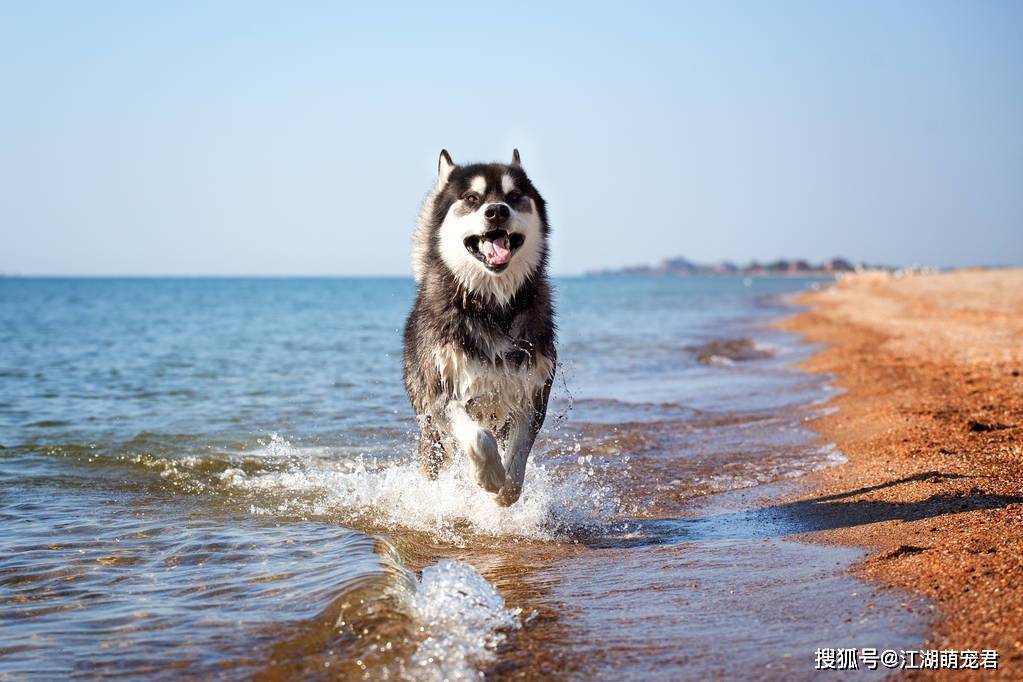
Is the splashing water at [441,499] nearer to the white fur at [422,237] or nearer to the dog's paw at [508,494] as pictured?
the dog's paw at [508,494]

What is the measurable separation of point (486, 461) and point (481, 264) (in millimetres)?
1148

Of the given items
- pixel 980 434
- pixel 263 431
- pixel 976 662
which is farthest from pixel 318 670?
pixel 263 431

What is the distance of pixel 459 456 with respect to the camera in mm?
6344

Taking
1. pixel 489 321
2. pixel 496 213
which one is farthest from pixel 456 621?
pixel 496 213

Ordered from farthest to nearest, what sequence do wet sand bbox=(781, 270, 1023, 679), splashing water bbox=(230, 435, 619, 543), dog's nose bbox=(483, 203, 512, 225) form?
splashing water bbox=(230, 435, 619, 543)
dog's nose bbox=(483, 203, 512, 225)
wet sand bbox=(781, 270, 1023, 679)

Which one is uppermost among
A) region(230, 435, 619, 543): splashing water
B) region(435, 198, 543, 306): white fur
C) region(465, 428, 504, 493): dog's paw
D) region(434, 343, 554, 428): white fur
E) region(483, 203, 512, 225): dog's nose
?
region(483, 203, 512, 225): dog's nose

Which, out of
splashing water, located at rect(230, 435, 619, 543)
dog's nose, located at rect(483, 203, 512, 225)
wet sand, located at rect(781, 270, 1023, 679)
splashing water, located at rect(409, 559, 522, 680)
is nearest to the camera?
splashing water, located at rect(409, 559, 522, 680)

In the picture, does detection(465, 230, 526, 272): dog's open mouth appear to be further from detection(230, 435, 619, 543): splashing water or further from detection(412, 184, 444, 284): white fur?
detection(230, 435, 619, 543): splashing water

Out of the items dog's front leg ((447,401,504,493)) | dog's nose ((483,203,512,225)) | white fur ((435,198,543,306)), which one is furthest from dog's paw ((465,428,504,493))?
dog's nose ((483,203,512,225))

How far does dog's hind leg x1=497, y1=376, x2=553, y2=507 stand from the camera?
5.53 metres

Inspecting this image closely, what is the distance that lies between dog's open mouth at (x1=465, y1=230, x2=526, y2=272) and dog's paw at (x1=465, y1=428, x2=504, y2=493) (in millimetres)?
977

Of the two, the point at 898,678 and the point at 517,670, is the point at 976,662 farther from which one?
the point at 517,670

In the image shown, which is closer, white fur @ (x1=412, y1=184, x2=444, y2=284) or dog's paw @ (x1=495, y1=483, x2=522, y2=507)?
dog's paw @ (x1=495, y1=483, x2=522, y2=507)

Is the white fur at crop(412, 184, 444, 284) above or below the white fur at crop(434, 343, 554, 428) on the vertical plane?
above
